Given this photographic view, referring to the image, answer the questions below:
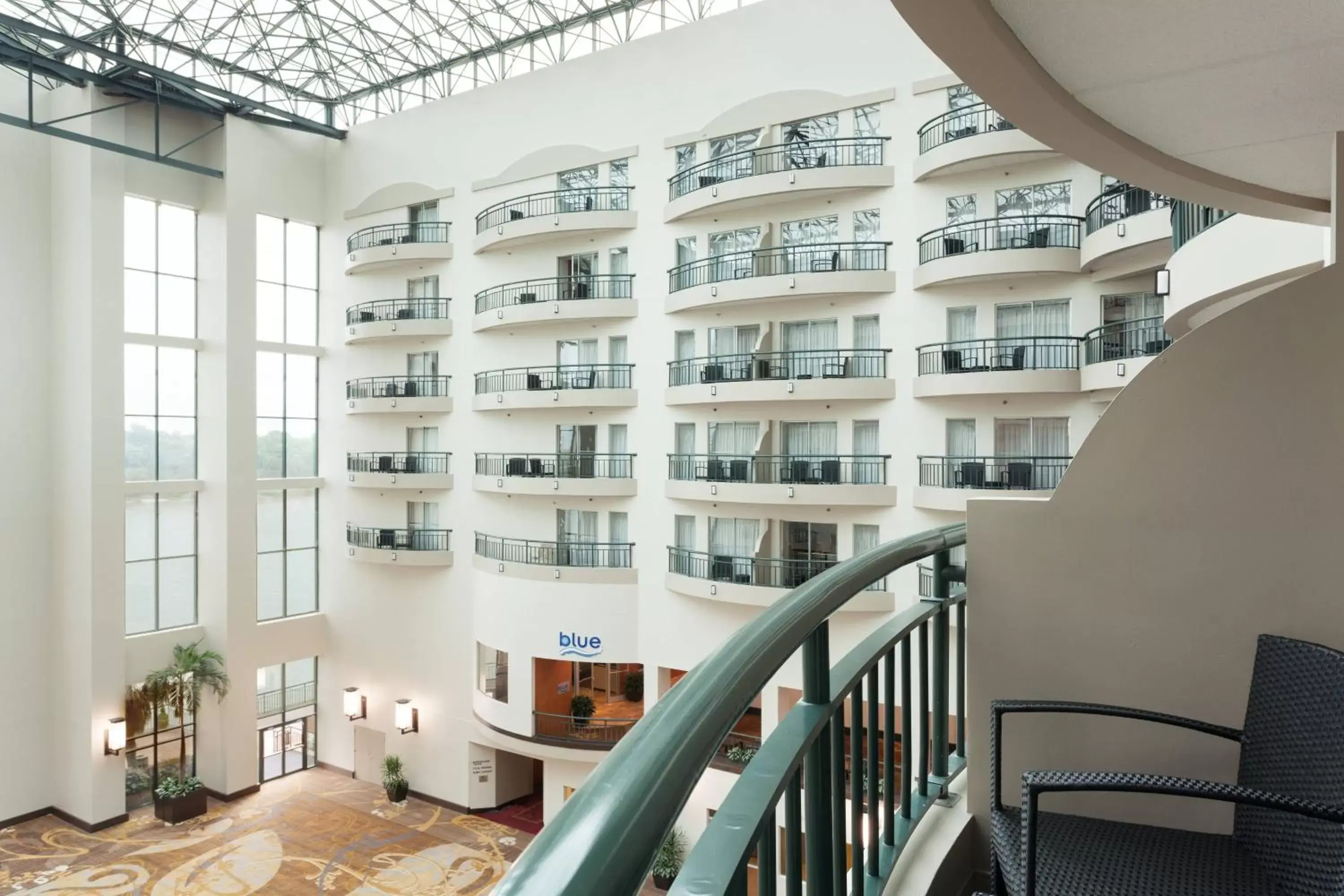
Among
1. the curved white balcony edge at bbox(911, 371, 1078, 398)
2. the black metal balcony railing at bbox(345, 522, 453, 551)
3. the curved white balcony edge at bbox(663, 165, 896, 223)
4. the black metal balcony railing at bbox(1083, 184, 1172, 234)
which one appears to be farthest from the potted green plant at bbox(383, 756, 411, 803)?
the black metal balcony railing at bbox(1083, 184, 1172, 234)

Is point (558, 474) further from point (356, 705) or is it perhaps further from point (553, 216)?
point (356, 705)

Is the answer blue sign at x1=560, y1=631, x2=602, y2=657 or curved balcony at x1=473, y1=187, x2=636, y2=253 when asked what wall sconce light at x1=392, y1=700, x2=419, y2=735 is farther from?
curved balcony at x1=473, y1=187, x2=636, y2=253

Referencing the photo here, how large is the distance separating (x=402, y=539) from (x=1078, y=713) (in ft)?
58.4

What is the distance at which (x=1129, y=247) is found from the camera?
11344 mm

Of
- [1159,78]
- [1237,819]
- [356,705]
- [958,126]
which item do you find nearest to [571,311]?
[958,126]

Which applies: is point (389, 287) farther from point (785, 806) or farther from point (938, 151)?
point (785, 806)

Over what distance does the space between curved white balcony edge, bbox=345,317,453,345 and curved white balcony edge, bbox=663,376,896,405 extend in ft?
20.2

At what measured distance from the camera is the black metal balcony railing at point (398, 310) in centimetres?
1830

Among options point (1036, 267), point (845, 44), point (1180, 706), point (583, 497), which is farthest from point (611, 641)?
point (1180, 706)

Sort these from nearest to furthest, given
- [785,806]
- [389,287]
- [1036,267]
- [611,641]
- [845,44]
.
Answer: [785,806]
[1036,267]
[845,44]
[611,641]
[389,287]

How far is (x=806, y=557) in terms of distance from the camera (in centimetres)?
1460

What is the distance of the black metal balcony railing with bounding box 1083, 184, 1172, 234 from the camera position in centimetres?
1176

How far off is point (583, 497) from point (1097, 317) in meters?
9.29

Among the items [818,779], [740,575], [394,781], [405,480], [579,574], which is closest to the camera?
[818,779]
